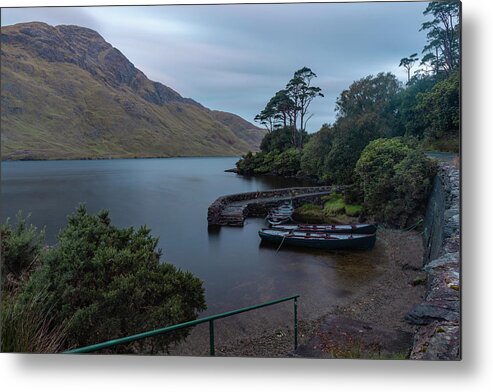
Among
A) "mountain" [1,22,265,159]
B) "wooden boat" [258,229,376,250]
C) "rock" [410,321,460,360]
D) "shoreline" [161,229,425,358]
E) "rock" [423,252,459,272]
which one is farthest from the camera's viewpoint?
"wooden boat" [258,229,376,250]

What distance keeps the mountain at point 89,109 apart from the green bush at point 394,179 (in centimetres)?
109

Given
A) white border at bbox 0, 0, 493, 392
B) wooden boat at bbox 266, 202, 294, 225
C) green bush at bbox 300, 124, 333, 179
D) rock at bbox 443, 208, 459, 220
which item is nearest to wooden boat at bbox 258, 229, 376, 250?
wooden boat at bbox 266, 202, 294, 225

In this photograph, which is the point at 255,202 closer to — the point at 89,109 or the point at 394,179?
the point at 394,179

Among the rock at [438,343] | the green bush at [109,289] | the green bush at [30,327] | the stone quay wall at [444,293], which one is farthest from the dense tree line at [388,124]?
the green bush at [30,327]

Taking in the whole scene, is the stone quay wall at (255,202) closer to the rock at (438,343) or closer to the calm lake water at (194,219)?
the calm lake water at (194,219)

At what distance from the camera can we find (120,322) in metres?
2.07

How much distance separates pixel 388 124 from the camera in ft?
8.96

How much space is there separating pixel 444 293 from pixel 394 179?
1225mm

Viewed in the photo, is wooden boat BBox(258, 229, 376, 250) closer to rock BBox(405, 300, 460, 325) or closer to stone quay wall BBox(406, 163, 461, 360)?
stone quay wall BBox(406, 163, 461, 360)

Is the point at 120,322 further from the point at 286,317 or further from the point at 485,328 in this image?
the point at 485,328

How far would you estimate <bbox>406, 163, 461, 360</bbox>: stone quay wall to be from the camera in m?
1.98

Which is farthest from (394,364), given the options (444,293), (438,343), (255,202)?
(255,202)

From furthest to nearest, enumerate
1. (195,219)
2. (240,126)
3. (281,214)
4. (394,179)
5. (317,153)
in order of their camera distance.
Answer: (281,214) → (195,219) → (317,153) → (394,179) → (240,126)

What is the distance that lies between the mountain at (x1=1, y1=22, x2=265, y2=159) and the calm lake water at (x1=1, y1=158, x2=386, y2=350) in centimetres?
20
